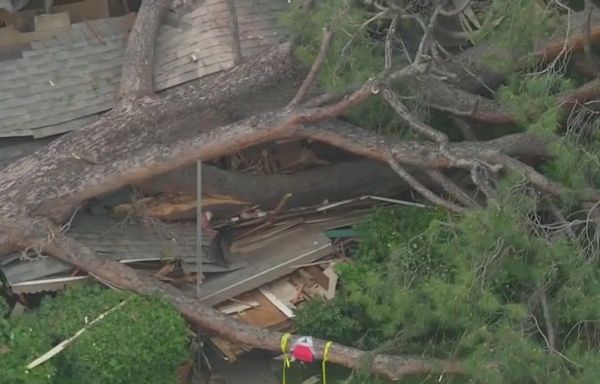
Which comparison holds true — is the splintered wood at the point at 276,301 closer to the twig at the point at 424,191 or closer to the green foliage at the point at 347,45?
the twig at the point at 424,191

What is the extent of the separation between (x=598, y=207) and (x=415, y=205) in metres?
2.81

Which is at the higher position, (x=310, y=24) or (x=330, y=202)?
(x=310, y=24)

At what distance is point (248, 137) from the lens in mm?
10125

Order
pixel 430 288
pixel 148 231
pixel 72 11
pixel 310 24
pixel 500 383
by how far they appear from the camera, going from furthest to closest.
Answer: pixel 72 11
pixel 148 231
pixel 310 24
pixel 430 288
pixel 500 383

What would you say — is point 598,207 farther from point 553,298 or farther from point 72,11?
point 72,11

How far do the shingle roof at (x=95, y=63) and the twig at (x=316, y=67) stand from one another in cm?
134

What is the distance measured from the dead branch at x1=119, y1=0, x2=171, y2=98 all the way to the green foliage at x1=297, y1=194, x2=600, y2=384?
11.0 ft

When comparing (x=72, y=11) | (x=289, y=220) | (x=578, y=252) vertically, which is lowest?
(x=289, y=220)

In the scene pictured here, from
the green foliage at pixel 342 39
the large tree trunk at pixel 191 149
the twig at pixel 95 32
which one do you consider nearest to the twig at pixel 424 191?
the large tree trunk at pixel 191 149

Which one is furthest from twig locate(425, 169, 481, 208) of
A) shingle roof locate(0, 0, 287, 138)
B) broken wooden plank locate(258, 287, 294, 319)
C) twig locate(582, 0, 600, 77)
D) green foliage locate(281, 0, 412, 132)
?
shingle roof locate(0, 0, 287, 138)

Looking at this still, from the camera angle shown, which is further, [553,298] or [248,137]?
[248,137]

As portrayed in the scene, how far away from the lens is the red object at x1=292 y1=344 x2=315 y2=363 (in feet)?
31.1

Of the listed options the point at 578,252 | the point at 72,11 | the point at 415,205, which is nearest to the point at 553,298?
the point at 578,252

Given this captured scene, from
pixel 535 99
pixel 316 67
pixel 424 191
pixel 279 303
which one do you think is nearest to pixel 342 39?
pixel 316 67
